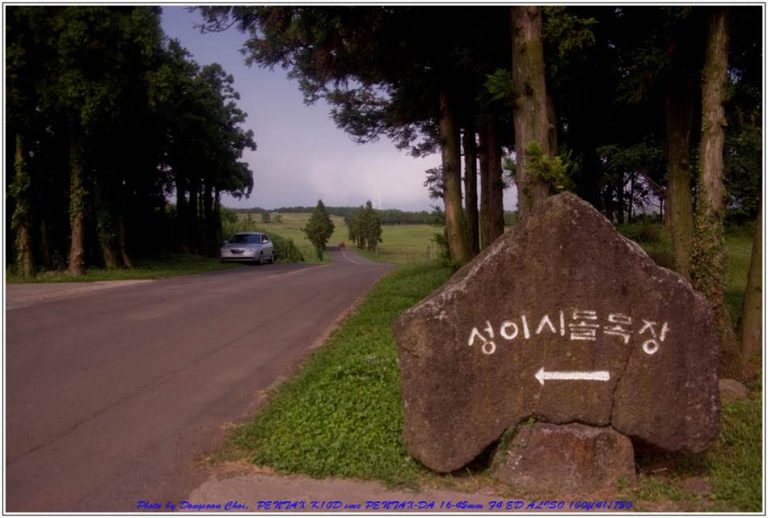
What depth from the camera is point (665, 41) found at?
9.50 meters

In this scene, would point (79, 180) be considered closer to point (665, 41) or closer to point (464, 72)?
point (464, 72)

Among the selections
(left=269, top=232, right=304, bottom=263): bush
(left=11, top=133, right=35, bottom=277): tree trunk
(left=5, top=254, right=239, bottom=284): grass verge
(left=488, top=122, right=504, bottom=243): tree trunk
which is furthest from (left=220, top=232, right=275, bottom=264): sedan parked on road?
(left=488, top=122, right=504, bottom=243): tree trunk

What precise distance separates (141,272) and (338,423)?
20113 mm

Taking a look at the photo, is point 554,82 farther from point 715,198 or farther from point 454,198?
point 454,198

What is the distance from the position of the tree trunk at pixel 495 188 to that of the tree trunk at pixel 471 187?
72.7 inches

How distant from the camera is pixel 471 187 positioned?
21.2 metres

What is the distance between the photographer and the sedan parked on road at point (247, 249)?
3416cm

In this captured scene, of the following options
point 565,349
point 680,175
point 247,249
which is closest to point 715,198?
point 680,175

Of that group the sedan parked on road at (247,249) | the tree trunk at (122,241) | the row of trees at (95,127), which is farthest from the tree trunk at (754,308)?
the sedan parked on road at (247,249)

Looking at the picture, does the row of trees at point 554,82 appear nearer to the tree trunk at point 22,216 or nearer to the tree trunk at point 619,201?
the tree trunk at point 619,201

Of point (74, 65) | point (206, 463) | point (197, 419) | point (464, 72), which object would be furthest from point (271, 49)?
point (206, 463)

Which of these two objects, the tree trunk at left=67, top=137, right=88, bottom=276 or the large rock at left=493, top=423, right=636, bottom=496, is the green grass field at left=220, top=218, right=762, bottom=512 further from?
the tree trunk at left=67, top=137, right=88, bottom=276

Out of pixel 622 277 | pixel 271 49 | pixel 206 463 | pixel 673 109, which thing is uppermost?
pixel 271 49

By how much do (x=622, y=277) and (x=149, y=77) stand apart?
19.8m
